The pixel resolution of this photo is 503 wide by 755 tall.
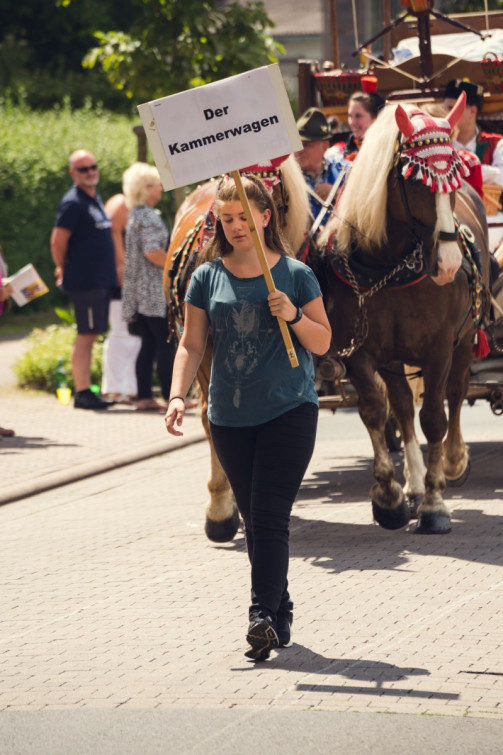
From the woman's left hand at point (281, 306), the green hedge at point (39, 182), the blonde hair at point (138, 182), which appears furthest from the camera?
the green hedge at point (39, 182)

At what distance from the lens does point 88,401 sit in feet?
48.2

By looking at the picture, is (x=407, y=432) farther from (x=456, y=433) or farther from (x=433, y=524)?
(x=433, y=524)

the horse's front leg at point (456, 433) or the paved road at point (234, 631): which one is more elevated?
the horse's front leg at point (456, 433)

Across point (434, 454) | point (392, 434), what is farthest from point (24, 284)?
point (434, 454)

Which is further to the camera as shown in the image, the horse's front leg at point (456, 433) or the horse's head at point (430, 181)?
the horse's front leg at point (456, 433)

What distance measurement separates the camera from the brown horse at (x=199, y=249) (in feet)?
26.7

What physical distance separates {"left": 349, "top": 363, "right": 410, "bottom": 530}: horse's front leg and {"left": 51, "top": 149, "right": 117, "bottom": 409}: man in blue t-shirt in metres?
6.40

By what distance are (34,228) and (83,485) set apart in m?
14.0

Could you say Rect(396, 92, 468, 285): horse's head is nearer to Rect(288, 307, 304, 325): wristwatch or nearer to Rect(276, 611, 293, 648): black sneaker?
Rect(288, 307, 304, 325): wristwatch

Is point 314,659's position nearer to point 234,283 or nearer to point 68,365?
point 234,283

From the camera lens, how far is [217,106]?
615cm

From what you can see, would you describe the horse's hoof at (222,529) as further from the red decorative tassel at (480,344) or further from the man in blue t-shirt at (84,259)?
the man in blue t-shirt at (84,259)

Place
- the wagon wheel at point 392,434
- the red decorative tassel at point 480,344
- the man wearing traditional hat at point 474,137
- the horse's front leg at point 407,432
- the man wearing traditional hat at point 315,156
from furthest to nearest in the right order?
the wagon wheel at point 392,434
the man wearing traditional hat at point 474,137
the man wearing traditional hat at point 315,156
the red decorative tassel at point 480,344
the horse's front leg at point 407,432

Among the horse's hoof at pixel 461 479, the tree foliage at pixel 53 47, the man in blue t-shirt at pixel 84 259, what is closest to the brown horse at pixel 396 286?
the horse's hoof at pixel 461 479
